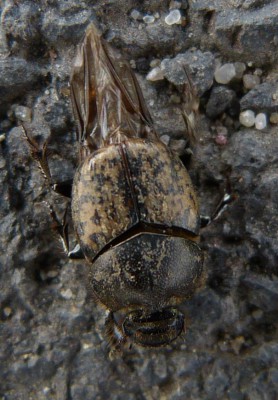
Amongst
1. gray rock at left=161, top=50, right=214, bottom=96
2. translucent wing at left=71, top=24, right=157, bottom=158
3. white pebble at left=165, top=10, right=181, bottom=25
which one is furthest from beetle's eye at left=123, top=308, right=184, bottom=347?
white pebble at left=165, top=10, right=181, bottom=25

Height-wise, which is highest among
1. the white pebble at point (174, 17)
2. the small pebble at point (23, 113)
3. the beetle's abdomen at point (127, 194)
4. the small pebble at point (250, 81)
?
the white pebble at point (174, 17)

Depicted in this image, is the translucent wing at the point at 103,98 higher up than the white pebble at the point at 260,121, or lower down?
higher up

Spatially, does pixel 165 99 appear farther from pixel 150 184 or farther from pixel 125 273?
pixel 125 273

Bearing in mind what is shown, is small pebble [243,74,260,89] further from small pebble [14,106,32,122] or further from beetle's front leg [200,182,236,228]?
small pebble [14,106,32,122]

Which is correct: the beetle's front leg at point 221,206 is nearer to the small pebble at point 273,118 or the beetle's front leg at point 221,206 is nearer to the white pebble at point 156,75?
the small pebble at point 273,118

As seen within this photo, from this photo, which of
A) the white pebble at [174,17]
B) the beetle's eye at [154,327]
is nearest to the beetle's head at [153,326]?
the beetle's eye at [154,327]

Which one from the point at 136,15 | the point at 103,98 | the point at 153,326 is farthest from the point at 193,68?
the point at 153,326

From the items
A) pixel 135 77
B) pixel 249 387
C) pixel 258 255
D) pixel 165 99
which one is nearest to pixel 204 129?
pixel 165 99
